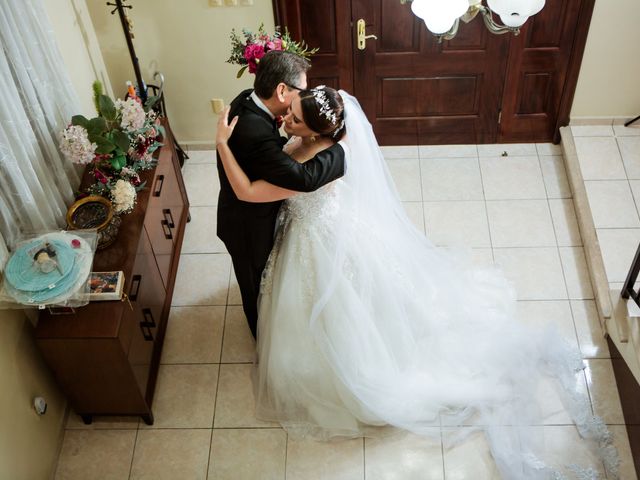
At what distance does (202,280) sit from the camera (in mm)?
Answer: 4121

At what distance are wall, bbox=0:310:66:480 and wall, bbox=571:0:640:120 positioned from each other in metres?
3.67

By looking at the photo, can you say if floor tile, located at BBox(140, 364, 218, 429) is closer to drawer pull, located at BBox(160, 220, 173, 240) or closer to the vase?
drawer pull, located at BBox(160, 220, 173, 240)

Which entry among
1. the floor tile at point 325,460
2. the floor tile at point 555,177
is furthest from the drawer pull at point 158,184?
the floor tile at point 555,177

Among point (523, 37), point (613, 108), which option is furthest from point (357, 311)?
point (613, 108)

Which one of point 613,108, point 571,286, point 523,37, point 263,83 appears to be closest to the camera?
point 263,83

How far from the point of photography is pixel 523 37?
4.28m

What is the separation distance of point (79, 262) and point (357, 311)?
124cm

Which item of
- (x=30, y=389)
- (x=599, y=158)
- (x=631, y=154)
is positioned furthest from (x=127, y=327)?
(x=631, y=154)

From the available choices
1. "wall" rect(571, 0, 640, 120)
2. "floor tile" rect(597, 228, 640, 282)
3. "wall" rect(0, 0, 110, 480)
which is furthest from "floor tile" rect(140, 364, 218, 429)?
"wall" rect(571, 0, 640, 120)

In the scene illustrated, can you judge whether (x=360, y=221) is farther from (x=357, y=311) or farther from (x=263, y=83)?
(x=263, y=83)

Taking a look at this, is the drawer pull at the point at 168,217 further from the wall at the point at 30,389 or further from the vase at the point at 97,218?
the wall at the point at 30,389

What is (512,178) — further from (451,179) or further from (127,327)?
(127,327)

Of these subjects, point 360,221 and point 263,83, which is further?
point 360,221

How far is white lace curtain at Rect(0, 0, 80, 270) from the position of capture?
283 cm
